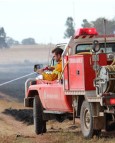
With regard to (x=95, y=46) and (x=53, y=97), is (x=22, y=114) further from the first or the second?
(x=95, y=46)

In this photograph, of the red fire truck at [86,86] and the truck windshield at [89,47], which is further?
the truck windshield at [89,47]

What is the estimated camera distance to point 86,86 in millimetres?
13430

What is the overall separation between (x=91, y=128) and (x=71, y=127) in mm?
3555

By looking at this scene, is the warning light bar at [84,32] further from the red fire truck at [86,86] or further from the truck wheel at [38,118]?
the truck wheel at [38,118]

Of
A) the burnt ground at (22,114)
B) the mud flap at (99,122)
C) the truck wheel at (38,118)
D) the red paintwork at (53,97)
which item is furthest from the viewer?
the burnt ground at (22,114)

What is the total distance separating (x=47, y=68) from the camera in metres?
16.1

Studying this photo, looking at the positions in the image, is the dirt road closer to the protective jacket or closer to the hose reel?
the protective jacket

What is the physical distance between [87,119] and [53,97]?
148 centimetres

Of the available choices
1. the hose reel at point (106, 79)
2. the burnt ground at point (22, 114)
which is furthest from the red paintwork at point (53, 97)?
the burnt ground at point (22, 114)

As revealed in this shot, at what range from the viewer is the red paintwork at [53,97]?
571 inches

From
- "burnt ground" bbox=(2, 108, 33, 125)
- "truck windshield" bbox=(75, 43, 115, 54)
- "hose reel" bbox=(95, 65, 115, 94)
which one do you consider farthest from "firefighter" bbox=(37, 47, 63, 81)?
"burnt ground" bbox=(2, 108, 33, 125)

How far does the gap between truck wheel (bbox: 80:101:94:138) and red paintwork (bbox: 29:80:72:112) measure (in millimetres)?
670

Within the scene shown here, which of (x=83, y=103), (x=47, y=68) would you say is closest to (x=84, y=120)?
(x=83, y=103)

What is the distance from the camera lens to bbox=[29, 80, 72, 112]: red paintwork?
14500mm
